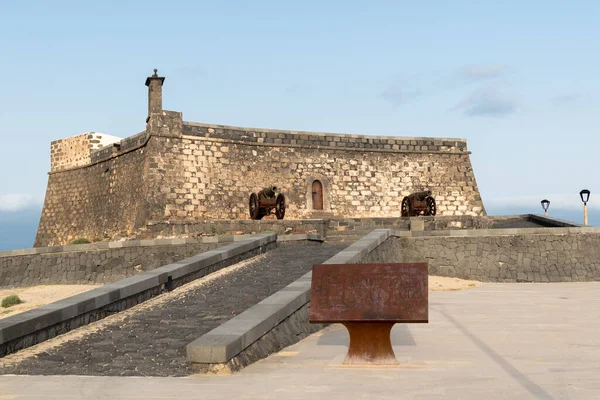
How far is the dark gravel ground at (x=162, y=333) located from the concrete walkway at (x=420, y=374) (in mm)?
527

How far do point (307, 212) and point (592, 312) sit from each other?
1665 centimetres

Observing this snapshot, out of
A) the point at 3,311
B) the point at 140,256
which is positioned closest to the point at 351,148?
the point at 140,256

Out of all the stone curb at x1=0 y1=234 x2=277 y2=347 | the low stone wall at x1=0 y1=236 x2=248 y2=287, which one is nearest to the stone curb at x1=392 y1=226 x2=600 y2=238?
the low stone wall at x1=0 y1=236 x2=248 y2=287

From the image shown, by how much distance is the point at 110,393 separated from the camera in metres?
5.44

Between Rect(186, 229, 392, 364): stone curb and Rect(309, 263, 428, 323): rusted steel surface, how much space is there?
70 cm

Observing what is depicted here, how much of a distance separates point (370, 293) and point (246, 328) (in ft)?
4.10

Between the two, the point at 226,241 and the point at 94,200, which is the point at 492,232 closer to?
the point at 226,241

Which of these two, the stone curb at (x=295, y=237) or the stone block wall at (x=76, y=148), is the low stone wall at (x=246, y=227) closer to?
the stone curb at (x=295, y=237)

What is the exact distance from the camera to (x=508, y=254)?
15805 millimetres

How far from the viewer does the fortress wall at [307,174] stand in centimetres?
2336

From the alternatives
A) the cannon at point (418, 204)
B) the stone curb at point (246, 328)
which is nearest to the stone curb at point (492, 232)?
the stone curb at point (246, 328)

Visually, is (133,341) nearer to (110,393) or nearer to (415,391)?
(110,393)

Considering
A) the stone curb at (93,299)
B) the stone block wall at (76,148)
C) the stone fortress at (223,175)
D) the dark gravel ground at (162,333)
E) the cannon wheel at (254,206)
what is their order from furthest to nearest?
the stone block wall at (76,148) < the stone fortress at (223,175) < the cannon wheel at (254,206) < the stone curb at (93,299) < the dark gravel ground at (162,333)

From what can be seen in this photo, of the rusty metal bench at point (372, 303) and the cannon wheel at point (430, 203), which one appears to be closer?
the rusty metal bench at point (372, 303)
